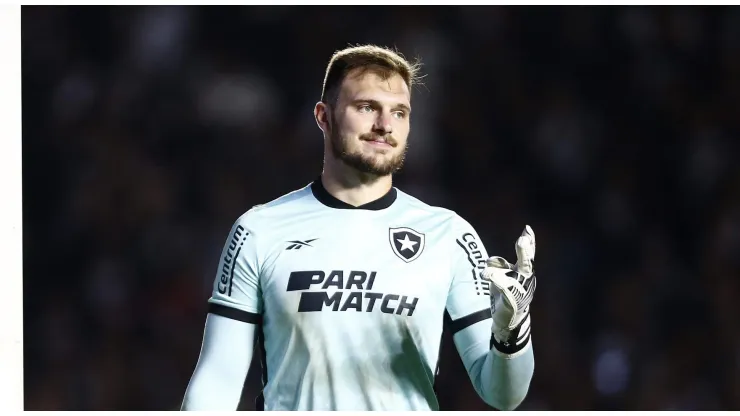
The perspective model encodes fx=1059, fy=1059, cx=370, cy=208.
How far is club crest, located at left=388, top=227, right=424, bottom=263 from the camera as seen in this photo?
4.18 m

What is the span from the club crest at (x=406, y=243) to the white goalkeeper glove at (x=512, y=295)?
1.57ft

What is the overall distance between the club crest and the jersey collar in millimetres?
121

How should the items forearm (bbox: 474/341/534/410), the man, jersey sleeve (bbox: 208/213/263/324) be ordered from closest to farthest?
forearm (bbox: 474/341/534/410) → the man → jersey sleeve (bbox: 208/213/263/324)

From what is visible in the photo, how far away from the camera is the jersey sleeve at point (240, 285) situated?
13.5 ft

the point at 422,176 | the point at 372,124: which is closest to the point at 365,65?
the point at 372,124

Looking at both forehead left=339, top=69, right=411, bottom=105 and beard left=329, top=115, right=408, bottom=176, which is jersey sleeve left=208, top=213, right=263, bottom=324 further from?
forehead left=339, top=69, right=411, bottom=105

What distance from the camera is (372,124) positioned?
416 centimetres

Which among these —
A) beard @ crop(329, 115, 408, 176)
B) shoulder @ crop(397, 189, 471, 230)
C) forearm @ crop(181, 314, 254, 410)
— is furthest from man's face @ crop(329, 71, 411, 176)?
forearm @ crop(181, 314, 254, 410)

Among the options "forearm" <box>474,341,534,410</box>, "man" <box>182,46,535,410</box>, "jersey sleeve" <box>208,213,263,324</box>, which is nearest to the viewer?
"forearm" <box>474,341,534,410</box>

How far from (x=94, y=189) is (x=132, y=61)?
87cm

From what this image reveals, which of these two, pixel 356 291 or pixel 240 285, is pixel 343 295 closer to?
pixel 356 291

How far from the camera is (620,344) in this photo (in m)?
6.74

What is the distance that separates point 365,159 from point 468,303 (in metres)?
0.70

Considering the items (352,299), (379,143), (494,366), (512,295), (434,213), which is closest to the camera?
(512,295)
